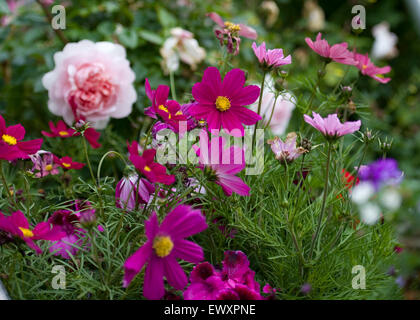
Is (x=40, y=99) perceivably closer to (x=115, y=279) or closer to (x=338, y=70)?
(x=115, y=279)

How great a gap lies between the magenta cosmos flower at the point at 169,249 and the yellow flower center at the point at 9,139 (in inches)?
7.5

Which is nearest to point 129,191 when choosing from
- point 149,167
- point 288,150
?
point 149,167

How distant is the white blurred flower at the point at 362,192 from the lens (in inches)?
18.3

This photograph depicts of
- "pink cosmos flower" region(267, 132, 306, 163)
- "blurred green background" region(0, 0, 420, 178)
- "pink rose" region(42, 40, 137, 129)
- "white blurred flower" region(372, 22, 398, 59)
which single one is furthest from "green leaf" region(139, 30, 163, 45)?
"white blurred flower" region(372, 22, 398, 59)

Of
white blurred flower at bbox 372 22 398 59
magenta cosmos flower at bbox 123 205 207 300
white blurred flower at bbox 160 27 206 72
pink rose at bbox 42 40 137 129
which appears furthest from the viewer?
white blurred flower at bbox 372 22 398 59

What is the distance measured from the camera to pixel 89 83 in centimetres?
72

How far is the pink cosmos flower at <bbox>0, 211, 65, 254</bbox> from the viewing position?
1.22 feet

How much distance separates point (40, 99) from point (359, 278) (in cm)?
88

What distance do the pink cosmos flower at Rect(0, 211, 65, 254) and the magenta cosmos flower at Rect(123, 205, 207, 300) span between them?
8 cm

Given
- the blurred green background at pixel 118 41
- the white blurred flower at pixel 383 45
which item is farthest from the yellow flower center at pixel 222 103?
the white blurred flower at pixel 383 45

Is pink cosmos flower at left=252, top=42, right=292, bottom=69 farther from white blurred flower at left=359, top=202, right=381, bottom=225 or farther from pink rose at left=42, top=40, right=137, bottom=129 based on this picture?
pink rose at left=42, top=40, right=137, bottom=129

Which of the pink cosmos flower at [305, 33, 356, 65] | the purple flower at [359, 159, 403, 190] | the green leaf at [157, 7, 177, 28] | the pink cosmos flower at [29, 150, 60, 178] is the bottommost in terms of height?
the purple flower at [359, 159, 403, 190]

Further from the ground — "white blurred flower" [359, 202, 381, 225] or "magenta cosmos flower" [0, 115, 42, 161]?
"magenta cosmos flower" [0, 115, 42, 161]
